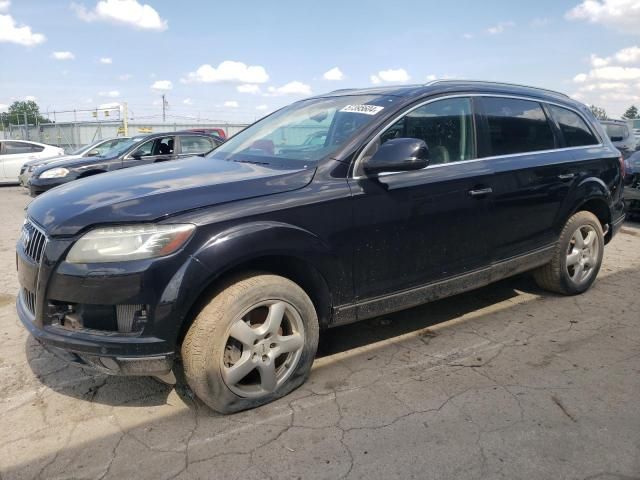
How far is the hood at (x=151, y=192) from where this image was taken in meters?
2.49

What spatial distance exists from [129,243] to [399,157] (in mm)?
1521

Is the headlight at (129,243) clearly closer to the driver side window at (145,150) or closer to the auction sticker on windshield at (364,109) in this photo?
the auction sticker on windshield at (364,109)

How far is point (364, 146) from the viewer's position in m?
3.10

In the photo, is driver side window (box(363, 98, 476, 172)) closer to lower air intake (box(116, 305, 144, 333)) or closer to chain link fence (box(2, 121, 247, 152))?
lower air intake (box(116, 305, 144, 333))

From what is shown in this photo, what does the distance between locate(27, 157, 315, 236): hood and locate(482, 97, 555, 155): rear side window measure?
1.65 m

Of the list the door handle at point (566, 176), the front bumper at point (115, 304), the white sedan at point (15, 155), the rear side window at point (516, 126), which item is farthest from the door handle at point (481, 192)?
the white sedan at point (15, 155)

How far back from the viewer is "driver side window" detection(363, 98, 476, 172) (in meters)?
3.38

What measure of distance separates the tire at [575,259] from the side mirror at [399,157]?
2056 mm

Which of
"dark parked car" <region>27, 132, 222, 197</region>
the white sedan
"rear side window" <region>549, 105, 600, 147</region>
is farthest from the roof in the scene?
the white sedan

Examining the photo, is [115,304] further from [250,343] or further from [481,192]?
[481,192]

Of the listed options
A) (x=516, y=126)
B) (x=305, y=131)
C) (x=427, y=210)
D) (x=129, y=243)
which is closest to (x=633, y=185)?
(x=516, y=126)

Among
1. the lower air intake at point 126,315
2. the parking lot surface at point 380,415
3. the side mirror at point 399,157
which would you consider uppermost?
the side mirror at point 399,157

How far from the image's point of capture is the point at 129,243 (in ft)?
7.92

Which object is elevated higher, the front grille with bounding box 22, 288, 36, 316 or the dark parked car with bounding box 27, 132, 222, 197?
the dark parked car with bounding box 27, 132, 222, 197
